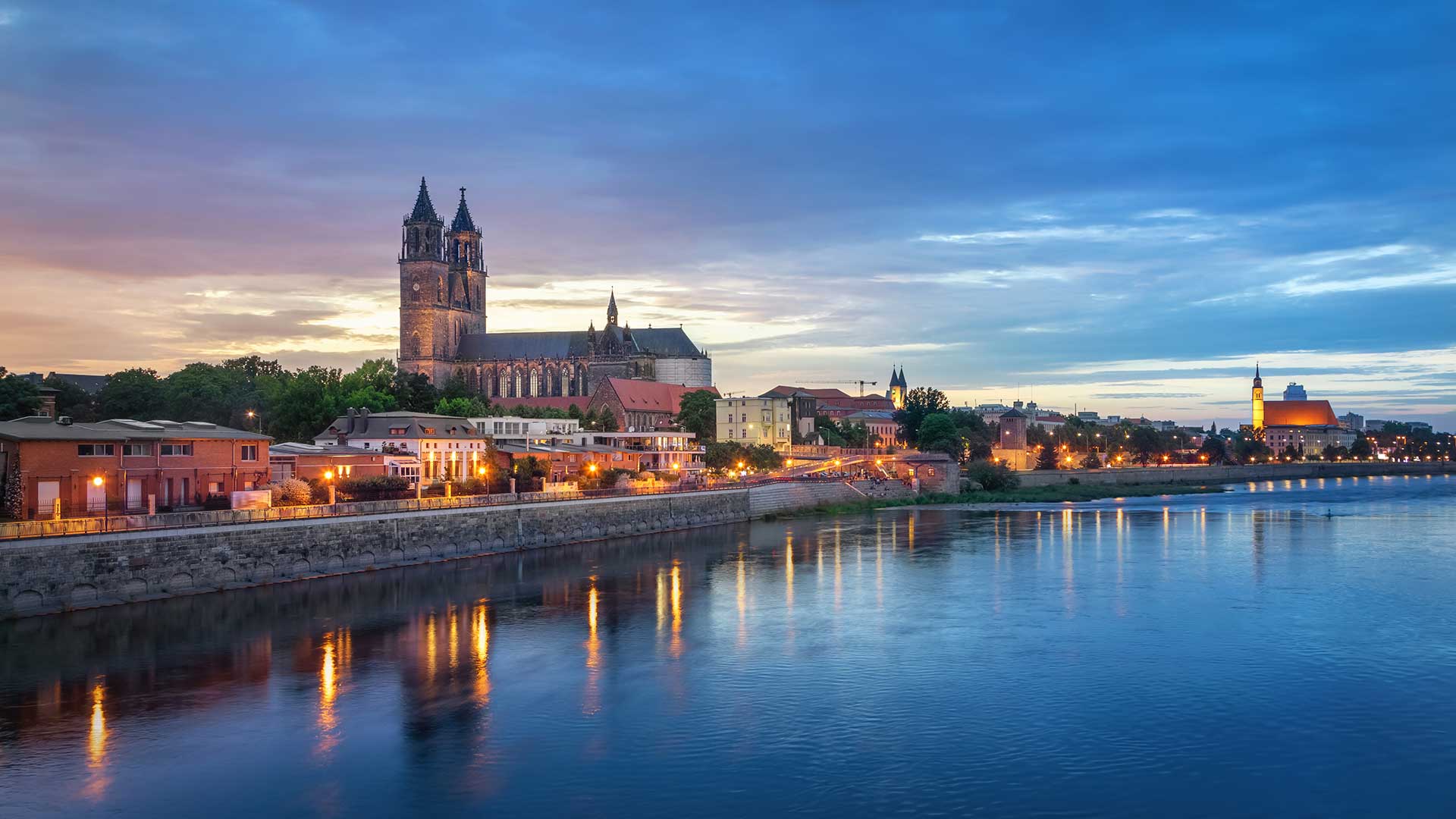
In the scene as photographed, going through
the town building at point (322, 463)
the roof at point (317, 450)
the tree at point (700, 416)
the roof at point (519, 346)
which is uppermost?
the roof at point (519, 346)

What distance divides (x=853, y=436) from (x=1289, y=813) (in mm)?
120900

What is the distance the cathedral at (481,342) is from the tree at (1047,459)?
4611 cm

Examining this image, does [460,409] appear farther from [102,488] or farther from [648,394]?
[102,488]

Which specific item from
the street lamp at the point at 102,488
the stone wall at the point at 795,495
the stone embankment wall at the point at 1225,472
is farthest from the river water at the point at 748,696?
the stone embankment wall at the point at 1225,472

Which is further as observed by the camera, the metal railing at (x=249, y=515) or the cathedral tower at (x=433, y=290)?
the cathedral tower at (x=433, y=290)

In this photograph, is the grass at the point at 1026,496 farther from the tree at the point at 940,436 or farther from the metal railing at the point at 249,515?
the metal railing at the point at 249,515

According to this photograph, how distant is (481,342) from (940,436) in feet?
222

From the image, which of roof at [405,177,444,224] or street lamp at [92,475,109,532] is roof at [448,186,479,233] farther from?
street lamp at [92,475,109,532]

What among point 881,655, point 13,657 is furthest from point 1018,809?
point 13,657

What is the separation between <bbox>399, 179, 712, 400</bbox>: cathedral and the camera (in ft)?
483

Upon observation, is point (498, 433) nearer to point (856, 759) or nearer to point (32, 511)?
point (32, 511)

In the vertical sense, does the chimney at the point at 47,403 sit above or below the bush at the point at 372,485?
above

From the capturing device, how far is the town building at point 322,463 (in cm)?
5453

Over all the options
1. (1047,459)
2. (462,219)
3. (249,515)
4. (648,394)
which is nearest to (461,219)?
(462,219)
